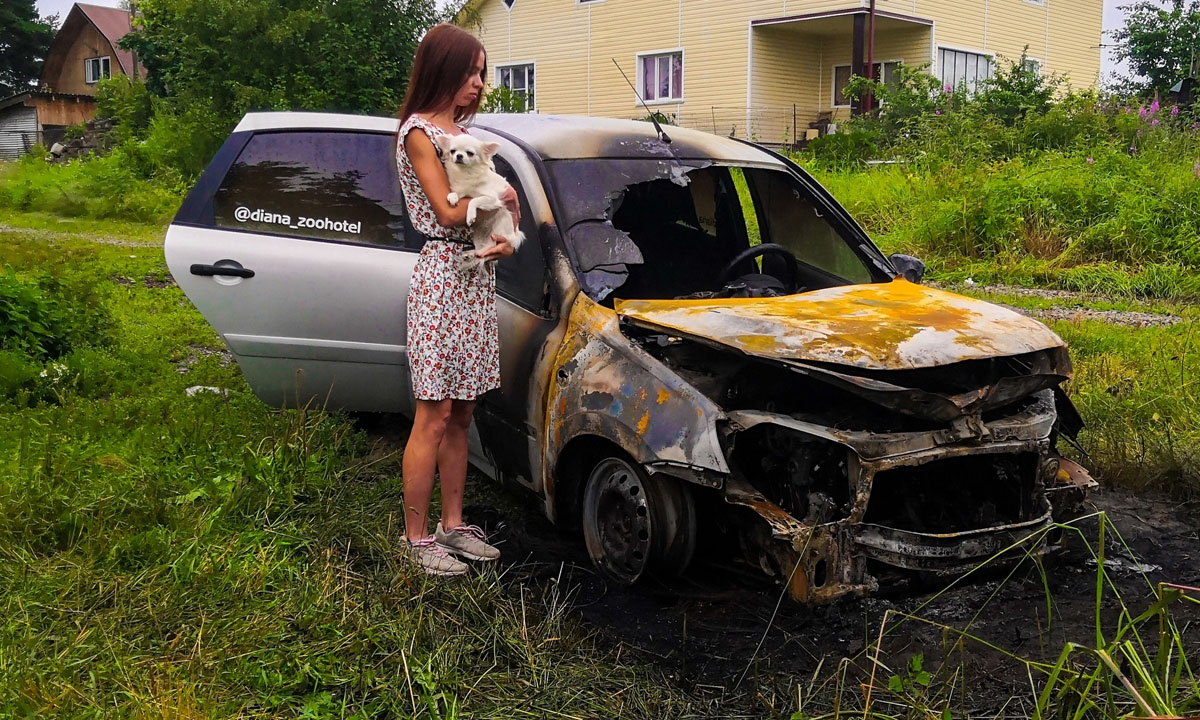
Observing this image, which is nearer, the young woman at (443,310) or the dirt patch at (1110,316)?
the young woman at (443,310)

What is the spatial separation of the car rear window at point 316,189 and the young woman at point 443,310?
106 centimetres

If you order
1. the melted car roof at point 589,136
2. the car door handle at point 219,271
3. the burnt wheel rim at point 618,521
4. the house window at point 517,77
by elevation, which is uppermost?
the house window at point 517,77

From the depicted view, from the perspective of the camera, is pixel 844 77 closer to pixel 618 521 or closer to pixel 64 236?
pixel 64 236

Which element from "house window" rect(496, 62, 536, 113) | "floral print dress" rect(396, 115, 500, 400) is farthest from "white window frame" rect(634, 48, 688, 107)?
"floral print dress" rect(396, 115, 500, 400)

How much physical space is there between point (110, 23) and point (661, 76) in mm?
39812

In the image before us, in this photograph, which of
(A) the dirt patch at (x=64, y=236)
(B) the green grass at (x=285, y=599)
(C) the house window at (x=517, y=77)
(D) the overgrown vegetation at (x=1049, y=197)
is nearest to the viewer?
(B) the green grass at (x=285, y=599)

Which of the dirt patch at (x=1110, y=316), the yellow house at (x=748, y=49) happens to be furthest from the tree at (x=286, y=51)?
the dirt patch at (x=1110, y=316)

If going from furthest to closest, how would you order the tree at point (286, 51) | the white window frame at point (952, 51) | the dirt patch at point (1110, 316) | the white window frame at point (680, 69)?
the white window frame at point (680, 69) → the white window frame at point (952, 51) → the tree at point (286, 51) → the dirt patch at point (1110, 316)

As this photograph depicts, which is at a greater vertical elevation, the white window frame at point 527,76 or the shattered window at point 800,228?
the white window frame at point 527,76

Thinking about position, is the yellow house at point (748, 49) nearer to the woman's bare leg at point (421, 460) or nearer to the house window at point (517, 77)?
the house window at point (517, 77)

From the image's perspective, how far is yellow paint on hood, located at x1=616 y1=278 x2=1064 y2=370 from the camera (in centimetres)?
328

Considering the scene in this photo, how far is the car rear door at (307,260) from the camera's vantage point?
4609 mm

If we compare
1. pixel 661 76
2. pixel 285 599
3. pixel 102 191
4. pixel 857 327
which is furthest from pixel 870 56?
pixel 285 599

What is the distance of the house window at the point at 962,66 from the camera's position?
2684cm
